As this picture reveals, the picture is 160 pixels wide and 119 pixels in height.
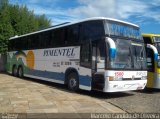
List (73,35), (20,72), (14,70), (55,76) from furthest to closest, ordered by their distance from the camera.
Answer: (14,70) → (20,72) → (55,76) → (73,35)

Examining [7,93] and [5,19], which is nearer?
[7,93]

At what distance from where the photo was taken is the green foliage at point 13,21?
96.8 ft

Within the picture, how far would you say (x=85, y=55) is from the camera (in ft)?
45.3

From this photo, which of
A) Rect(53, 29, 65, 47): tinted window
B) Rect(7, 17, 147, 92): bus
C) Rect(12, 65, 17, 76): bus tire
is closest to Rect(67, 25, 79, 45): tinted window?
Rect(7, 17, 147, 92): bus

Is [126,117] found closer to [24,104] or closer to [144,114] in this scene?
[144,114]

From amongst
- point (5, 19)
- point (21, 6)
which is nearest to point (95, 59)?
point (5, 19)

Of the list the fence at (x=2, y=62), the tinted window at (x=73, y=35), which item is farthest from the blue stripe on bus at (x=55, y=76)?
the fence at (x=2, y=62)

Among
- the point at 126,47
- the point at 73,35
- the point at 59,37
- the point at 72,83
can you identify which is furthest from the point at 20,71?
the point at 126,47

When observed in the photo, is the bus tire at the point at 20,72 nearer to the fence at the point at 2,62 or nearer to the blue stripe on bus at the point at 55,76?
the blue stripe on bus at the point at 55,76

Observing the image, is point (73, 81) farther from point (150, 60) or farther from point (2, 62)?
point (2, 62)

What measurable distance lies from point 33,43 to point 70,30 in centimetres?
543

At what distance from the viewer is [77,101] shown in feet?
38.9

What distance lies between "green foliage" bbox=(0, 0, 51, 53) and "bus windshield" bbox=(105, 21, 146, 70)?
1797cm

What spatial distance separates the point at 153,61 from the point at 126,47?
237cm
